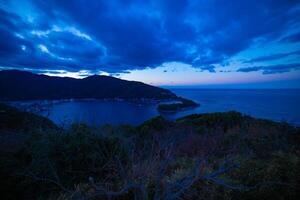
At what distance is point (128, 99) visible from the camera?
3350 cm

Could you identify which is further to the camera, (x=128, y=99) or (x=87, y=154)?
(x=128, y=99)

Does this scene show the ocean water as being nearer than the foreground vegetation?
No

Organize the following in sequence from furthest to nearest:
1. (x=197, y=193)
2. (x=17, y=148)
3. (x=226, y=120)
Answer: (x=226, y=120) → (x=17, y=148) → (x=197, y=193)

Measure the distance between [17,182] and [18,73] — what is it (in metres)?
33.1

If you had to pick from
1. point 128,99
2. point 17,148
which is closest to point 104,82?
point 128,99

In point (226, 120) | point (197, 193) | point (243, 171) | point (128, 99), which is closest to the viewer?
point (197, 193)

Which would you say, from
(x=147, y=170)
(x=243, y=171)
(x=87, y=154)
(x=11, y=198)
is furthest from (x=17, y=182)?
(x=243, y=171)

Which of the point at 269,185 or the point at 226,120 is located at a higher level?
the point at 269,185

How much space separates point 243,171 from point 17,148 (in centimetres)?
493

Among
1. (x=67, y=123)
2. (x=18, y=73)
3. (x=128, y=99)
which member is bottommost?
(x=128, y=99)

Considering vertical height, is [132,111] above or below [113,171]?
below

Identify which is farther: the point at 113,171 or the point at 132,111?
the point at 132,111

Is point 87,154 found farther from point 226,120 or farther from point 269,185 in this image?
point 226,120

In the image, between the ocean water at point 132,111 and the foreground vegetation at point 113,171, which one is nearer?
the foreground vegetation at point 113,171
